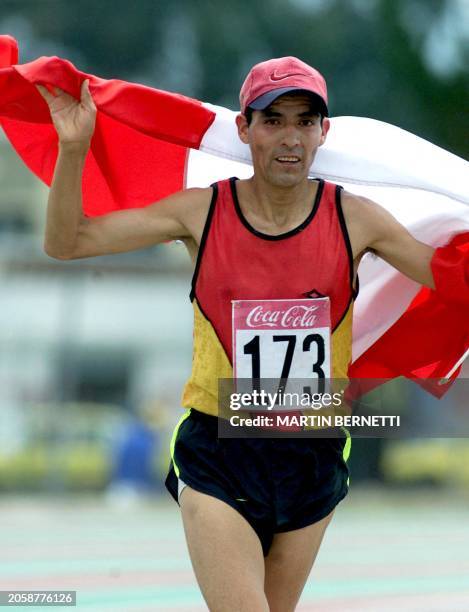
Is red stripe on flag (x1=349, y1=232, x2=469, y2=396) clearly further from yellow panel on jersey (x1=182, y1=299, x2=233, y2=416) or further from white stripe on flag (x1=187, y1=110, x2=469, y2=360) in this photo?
yellow panel on jersey (x1=182, y1=299, x2=233, y2=416)

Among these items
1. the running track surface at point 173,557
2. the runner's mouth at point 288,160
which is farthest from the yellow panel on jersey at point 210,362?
the running track surface at point 173,557

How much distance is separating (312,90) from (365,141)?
2.57 ft

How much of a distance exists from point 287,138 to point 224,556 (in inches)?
56.0

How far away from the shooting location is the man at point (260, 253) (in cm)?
461

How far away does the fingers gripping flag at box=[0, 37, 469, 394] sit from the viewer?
5.02 meters

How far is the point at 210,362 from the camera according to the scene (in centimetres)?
472

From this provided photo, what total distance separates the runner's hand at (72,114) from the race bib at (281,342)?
791mm

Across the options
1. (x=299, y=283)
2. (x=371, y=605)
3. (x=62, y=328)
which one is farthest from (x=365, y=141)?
(x=62, y=328)

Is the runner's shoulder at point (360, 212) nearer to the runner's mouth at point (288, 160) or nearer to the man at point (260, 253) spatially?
the man at point (260, 253)

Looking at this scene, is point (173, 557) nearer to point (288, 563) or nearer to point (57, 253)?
point (288, 563)

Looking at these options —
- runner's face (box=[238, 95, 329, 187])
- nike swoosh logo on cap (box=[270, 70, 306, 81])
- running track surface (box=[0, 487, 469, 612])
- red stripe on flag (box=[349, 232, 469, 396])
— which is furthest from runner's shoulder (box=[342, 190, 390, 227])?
running track surface (box=[0, 487, 469, 612])

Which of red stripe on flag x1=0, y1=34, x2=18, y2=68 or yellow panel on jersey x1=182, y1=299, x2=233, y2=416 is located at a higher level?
red stripe on flag x1=0, y1=34, x2=18, y2=68

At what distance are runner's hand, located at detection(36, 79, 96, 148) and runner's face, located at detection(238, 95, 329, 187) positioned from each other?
589mm

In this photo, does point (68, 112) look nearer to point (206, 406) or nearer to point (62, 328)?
point (206, 406)
